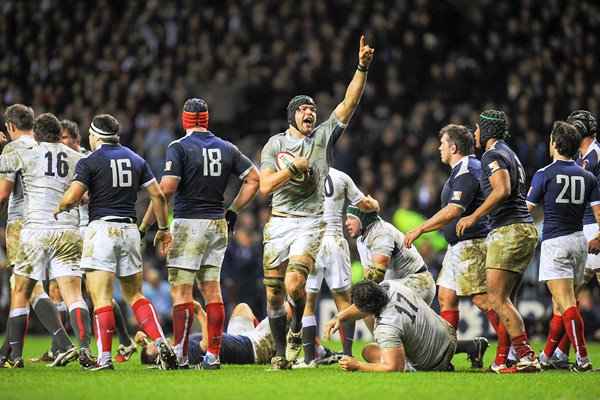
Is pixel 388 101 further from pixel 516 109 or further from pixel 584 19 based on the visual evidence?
pixel 584 19

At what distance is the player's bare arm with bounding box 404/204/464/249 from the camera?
10.1 m

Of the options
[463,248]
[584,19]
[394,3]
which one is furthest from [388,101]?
[463,248]

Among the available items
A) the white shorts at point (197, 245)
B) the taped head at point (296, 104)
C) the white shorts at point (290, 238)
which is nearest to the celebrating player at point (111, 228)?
the white shorts at point (197, 245)

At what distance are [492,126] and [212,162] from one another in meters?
2.96

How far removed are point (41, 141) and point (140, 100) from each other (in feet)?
39.7

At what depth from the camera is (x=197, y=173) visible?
1061 cm

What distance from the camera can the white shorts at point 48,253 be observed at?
1070cm

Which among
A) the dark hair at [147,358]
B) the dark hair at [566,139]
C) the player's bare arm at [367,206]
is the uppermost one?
the dark hair at [566,139]

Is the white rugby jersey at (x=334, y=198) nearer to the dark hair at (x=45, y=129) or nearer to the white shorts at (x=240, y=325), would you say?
the white shorts at (x=240, y=325)

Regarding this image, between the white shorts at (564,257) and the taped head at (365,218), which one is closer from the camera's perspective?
the white shorts at (564,257)

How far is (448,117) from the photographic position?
20000mm

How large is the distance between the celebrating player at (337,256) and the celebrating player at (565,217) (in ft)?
6.69

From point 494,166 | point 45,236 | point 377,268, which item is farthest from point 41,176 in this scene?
point 494,166

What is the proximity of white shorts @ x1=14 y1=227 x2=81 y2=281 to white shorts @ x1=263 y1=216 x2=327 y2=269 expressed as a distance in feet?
7.05
